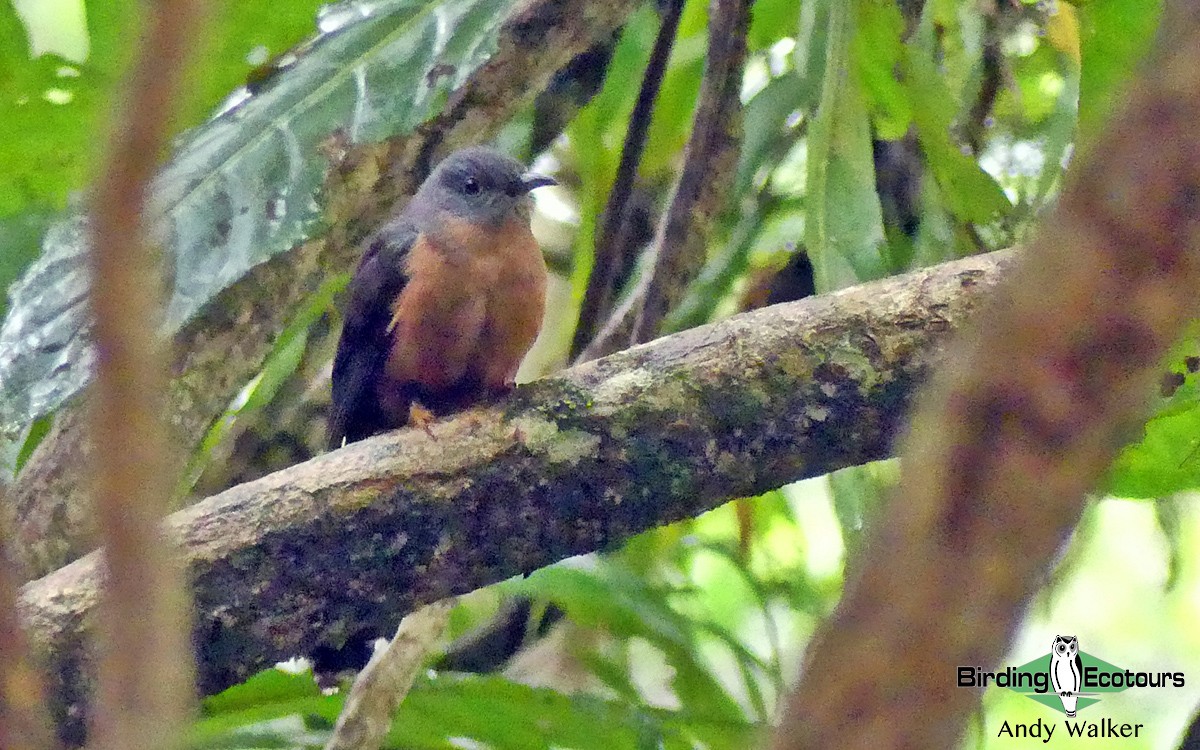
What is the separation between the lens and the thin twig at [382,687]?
2793 millimetres

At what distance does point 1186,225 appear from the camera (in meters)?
0.56

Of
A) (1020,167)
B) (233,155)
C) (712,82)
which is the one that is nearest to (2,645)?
(233,155)

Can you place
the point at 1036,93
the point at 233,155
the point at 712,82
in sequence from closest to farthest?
the point at 233,155
the point at 712,82
the point at 1036,93

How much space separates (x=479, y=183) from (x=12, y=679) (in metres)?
2.92

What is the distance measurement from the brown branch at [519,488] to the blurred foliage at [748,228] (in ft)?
0.81

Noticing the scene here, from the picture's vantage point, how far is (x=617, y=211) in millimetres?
3693

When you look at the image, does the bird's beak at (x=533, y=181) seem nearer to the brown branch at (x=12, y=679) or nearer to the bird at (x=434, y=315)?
the bird at (x=434, y=315)

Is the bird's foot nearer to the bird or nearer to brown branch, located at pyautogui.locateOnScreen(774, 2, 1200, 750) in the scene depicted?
the bird

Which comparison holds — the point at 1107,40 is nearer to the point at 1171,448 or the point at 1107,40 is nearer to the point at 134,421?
the point at 1171,448

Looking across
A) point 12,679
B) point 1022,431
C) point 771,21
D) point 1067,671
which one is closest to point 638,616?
point 1067,671

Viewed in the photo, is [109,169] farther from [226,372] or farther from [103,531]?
[226,372]

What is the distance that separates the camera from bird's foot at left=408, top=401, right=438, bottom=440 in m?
2.53

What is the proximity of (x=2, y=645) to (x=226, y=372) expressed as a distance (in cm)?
218

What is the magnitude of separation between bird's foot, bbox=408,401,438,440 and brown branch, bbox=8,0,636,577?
375 millimetres
